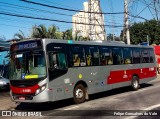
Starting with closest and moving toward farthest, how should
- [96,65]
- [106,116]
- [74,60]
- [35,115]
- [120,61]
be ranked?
1. [106,116]
2. [35,115]
3. [74,60]
4. [96,65]
5. [120,61]

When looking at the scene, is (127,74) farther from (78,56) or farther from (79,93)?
(79,93)

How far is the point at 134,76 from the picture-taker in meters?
19.9

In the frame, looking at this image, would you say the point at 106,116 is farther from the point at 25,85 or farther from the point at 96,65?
the point at 96,65

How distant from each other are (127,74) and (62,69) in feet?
20.9

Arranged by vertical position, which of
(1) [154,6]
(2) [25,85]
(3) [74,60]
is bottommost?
(2) [25,85]

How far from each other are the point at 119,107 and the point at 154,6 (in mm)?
29056

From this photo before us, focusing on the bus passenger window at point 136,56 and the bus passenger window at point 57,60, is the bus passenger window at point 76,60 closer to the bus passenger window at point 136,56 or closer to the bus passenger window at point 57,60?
the bus passenger window at point 57,60

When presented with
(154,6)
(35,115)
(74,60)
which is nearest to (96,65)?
(74,60)

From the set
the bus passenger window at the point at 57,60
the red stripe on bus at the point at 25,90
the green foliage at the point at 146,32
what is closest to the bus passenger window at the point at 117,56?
the bus passenger window at the point at 57,60

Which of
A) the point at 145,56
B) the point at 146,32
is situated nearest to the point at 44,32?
the point at 145,56

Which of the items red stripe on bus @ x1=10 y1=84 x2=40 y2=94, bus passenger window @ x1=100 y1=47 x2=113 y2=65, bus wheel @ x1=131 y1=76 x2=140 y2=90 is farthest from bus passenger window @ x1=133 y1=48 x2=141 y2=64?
red stripe on bus @ x1=10 y1=84 x2=40 y2=94

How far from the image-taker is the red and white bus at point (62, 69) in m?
12.8

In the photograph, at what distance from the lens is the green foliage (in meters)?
79.0

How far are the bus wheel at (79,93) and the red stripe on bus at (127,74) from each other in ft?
7.89
